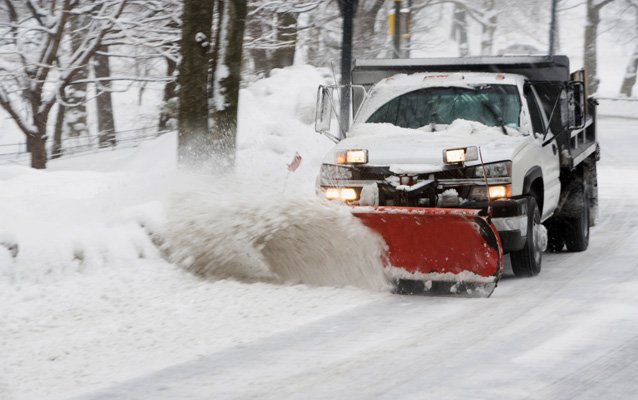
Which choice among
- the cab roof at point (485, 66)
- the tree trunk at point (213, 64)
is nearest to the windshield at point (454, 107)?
the cab roof at point (485, 66)

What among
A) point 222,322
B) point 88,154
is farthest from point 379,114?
point 88,154

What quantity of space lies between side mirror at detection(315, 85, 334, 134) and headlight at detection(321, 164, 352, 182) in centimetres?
75

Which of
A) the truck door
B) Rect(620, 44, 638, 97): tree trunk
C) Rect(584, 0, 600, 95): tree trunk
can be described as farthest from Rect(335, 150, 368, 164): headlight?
Rect(620, 44, 638, 97): tree trunk

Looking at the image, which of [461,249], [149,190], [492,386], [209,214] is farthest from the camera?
[149,190]

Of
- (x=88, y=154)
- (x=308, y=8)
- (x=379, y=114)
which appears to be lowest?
(x=88, y=154)

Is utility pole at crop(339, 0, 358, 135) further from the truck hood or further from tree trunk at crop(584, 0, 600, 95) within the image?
tree trunk at crop(584, 0, 600, 95)

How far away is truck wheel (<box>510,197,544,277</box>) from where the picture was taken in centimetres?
880

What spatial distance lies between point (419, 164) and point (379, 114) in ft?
5.25

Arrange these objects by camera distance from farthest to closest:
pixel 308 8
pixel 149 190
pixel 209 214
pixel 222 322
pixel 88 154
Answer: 1. pixel 88 154
2. pixel 308 8
3. pixel 149 190
4. pixel 209 214
5. pixel 222 322

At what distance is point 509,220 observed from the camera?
27.7 feet

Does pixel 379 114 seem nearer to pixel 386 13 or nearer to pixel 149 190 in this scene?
pixel 149 190

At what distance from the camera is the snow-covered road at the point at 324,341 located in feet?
18.5

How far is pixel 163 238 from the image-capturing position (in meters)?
9.16

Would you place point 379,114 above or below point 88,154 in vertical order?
above
